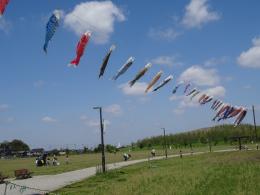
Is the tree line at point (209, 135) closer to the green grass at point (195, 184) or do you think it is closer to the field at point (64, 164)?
the field at point (64, 164)

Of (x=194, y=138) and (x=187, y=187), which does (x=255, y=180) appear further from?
(x=194, y=138)

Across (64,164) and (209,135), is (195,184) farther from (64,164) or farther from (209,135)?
(209,135)

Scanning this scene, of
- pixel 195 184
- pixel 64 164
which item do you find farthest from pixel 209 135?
Answer: pixel 195 184

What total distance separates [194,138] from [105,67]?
82.7 meters

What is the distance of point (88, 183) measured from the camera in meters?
32.6

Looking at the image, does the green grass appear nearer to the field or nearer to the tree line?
the field

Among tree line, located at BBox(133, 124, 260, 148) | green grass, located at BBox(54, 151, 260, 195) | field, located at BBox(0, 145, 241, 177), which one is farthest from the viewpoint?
tree line, located at BBox(133, 124, 260, 148)

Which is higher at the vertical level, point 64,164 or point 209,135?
point 209,135

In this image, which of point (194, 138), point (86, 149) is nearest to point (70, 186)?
point (194, 138)

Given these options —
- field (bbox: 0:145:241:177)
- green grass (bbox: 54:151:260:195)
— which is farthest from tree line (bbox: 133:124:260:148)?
green grass (bbox: 54:151:260:195)

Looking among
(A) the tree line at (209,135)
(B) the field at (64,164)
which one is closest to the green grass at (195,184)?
(B) the field at (64,164)

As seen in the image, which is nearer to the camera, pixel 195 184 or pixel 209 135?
pixel 195 184

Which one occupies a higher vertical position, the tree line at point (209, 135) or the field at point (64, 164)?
the tree line at point (209, 135)

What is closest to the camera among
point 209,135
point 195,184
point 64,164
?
point 195,184
